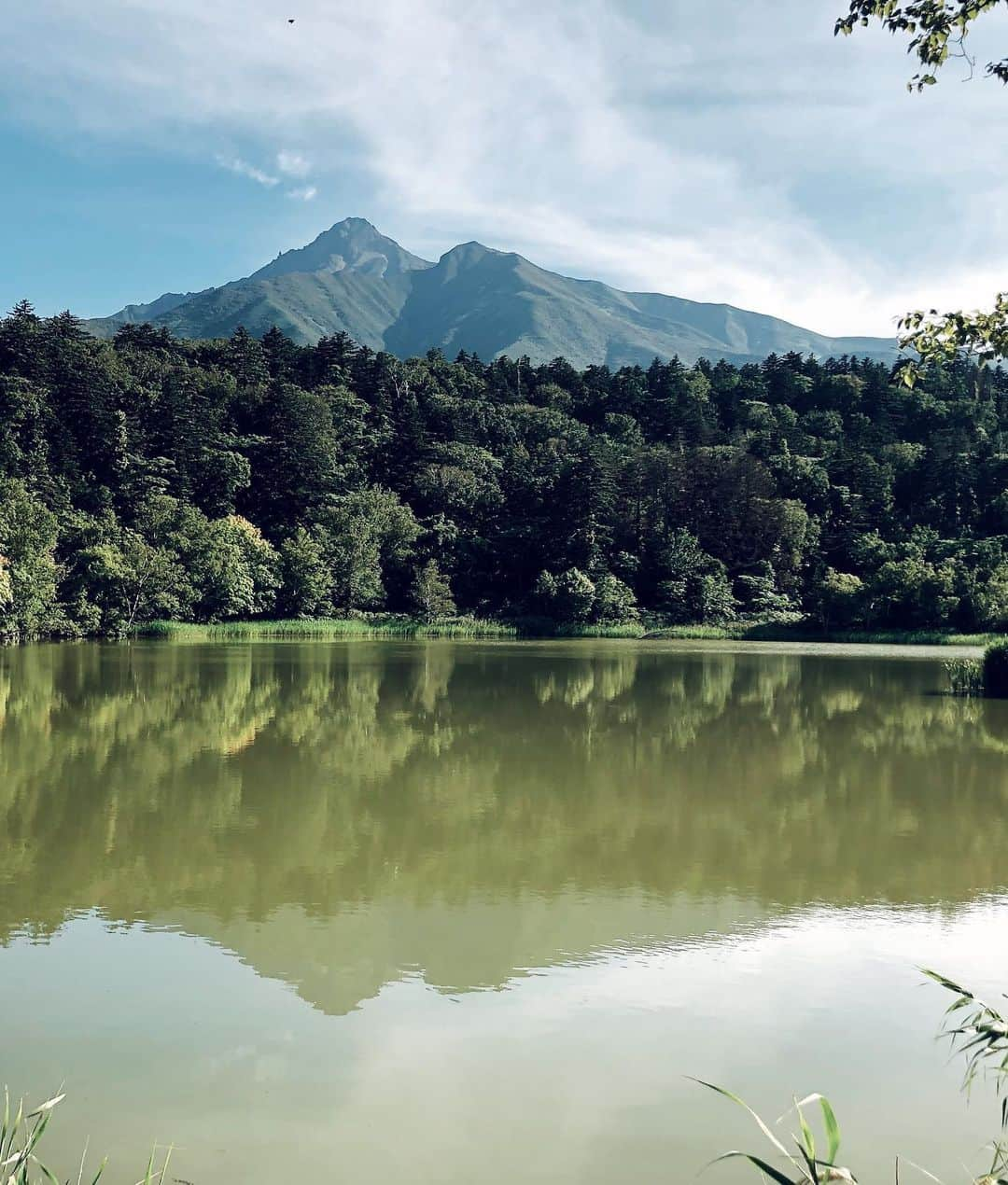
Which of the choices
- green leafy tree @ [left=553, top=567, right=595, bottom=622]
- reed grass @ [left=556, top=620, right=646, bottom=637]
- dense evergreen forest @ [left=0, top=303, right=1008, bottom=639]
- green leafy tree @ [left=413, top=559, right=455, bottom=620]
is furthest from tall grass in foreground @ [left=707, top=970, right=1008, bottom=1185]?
green leafy tree @ [left=413, top=559, right=455, bottom=620]

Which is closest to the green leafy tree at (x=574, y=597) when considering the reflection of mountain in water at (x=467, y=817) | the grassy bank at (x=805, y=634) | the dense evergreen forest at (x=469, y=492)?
the dense evergreen forest at (x=469, y=492)

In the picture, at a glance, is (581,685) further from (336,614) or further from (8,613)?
(336,614)

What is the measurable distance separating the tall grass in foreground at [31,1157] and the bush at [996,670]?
2295cm

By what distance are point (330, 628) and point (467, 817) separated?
141ft

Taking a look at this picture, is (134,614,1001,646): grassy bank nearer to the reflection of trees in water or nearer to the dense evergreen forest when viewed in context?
the dense evergreen forest

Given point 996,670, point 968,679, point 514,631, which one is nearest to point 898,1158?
point 996,670

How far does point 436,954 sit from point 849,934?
8.29ft

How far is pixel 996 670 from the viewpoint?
76.9ft

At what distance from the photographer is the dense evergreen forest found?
166ft

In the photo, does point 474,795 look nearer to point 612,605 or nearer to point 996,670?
point 996,670

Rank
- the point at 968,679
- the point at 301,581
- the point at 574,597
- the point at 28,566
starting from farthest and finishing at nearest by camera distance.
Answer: the point at 574,597 < the point at 301,581 < the point at 28,566 < the point at 968,679

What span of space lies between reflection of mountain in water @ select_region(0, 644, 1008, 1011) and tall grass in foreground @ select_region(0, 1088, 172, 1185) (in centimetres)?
168

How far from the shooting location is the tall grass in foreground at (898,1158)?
2393mm

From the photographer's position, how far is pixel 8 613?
37531 mm
